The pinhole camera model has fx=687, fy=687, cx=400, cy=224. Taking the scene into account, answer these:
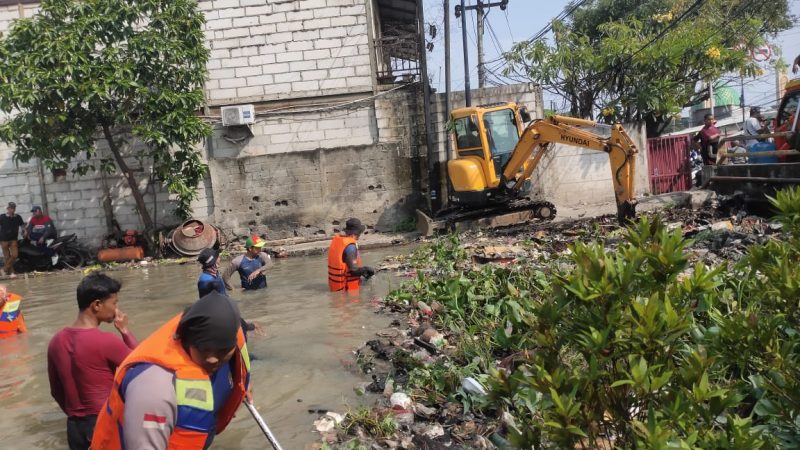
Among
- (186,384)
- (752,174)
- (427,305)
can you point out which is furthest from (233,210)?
(186,384)

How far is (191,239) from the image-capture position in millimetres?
15789

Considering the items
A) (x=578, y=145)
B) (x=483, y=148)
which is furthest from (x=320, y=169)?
(x=578, y=145)

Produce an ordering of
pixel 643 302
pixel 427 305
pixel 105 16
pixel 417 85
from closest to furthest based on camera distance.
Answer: pixel 643 302
pixel 427 305
pixel 105 16
pixel 417 85

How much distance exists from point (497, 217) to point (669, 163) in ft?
21.3

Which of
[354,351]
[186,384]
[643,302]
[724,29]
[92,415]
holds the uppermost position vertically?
[724,29]

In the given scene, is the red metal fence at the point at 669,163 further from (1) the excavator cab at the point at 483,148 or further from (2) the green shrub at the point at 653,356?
(2) the green shrub at the point at 653,356

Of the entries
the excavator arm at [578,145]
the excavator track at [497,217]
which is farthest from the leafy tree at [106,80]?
the excavator arm at [578,145]

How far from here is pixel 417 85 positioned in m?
16.7

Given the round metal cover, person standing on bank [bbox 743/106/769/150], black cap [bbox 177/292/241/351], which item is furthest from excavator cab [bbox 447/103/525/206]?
black cap [bbox 177/292/241/351]

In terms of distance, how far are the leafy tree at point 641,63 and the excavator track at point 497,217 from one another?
6.54 metres

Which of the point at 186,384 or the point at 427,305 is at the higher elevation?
the point at 186,384

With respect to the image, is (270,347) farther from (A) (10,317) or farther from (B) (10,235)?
(B) (10,235)

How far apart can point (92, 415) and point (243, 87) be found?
45.4 feet

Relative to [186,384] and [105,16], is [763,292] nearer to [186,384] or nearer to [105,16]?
[186,384]
